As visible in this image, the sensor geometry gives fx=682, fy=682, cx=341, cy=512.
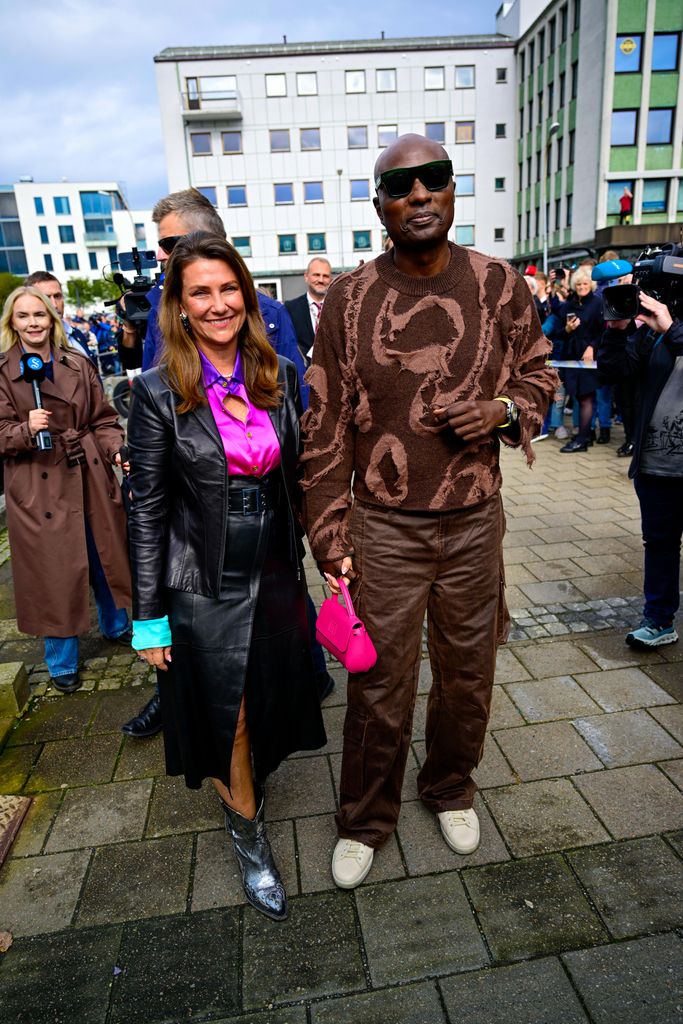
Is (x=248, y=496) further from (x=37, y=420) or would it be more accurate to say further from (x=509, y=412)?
(x=37, y=420)

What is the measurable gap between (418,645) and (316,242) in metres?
45.2

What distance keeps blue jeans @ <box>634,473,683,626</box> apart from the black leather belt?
237cm

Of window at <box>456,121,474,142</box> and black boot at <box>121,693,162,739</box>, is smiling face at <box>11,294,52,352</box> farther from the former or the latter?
window at <box>456,121,474,142</box>

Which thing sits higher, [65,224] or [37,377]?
[65,224]

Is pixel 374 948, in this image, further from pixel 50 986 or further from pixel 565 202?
pixel 565 202

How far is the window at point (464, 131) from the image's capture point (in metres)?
43.2

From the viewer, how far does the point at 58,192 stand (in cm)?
8256

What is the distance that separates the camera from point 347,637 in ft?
6.97

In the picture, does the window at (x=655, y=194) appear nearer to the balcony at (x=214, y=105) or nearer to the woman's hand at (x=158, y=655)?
the balcony at (x=214, y=105)

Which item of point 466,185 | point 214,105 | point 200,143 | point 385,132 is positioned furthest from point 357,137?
point 200,143

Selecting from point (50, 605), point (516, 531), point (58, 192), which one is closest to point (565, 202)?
point (516, 531)

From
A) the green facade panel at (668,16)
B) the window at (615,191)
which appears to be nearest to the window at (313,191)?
the window at (615,191)

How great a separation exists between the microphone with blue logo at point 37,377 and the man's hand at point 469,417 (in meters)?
2.31

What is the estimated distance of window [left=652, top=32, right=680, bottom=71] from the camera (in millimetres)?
31016
